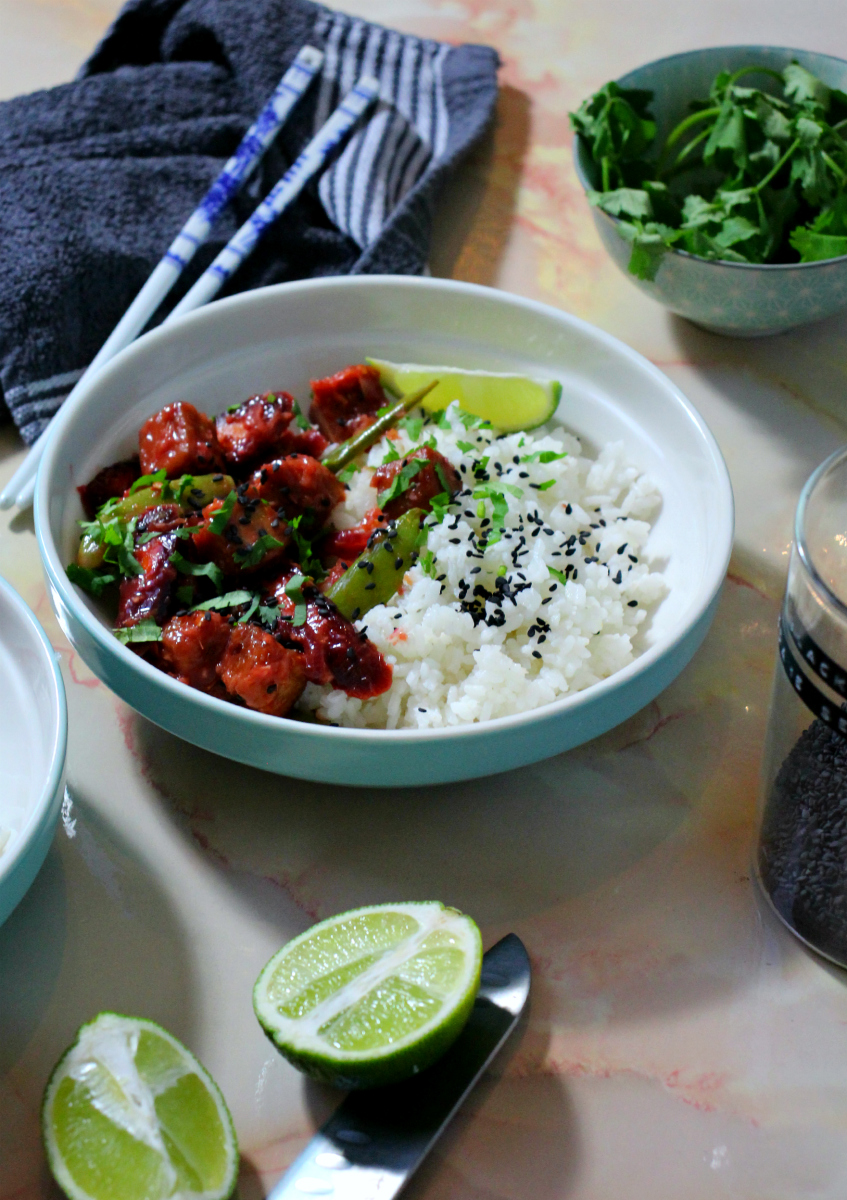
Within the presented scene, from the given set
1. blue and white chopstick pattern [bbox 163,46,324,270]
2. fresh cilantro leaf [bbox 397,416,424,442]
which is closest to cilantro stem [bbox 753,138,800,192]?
fresh cilantro leaf [bbox 397,416,424,442]

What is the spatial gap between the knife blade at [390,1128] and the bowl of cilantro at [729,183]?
144cm

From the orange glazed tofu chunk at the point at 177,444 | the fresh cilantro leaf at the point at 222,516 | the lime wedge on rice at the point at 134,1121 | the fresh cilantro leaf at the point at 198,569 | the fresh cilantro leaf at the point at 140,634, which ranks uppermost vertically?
the orange glazed tofu chunk at the point at 177,444

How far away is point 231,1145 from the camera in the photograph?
1.20 meters

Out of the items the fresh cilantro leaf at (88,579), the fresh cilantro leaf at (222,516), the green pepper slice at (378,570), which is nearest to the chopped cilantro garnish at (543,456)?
the green pepper slice at (378,570)

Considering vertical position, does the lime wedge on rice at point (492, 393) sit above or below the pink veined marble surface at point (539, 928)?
above

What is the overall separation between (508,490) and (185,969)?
930mm

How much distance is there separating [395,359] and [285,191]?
615mm

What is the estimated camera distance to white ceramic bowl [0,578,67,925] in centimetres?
134

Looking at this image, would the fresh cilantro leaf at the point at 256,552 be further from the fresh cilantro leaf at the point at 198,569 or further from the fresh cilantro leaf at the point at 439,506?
the fresh cilantro leaf at the point at 439,506

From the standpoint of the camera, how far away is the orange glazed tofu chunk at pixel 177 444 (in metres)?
1.81

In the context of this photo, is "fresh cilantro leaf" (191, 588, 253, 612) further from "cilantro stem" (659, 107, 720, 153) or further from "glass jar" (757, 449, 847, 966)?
"cilantro stem" (659, 107, 720, 153)

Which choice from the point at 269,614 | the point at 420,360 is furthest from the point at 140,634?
the point at 420,360

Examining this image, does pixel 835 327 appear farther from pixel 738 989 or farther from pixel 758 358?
pixel 738 989

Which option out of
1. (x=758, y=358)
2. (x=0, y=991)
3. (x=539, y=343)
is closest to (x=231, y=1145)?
→ (x=0, y=991)
